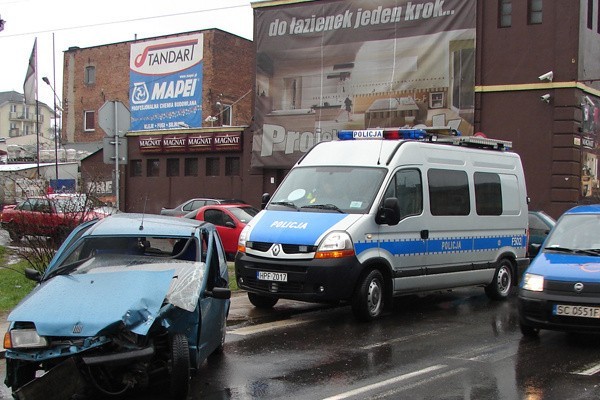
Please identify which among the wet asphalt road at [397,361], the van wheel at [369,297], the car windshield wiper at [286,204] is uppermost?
the car windshield wiper at [286,204]

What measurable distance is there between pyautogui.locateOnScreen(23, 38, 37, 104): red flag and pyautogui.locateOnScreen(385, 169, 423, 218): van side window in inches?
888

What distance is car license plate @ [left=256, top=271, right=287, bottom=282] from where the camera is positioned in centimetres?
946

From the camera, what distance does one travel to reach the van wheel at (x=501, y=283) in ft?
40.2

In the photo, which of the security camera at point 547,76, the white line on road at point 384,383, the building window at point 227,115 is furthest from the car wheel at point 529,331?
the building window at point 227,115

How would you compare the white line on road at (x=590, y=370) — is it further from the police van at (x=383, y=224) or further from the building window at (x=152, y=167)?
the building window at (x=152, y=167)

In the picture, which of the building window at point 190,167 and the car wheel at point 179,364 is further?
the building window at point 190,167

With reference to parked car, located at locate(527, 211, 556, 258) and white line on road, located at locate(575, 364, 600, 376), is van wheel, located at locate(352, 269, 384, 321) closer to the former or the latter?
white line on road, located at locate(575, 364, 600, 376)

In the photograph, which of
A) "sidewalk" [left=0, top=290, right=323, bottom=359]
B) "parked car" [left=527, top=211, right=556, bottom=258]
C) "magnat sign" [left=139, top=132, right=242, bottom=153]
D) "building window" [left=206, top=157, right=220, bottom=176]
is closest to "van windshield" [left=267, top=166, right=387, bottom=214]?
"sidewalk" [left=0, top=290, right=323, bottom=359]

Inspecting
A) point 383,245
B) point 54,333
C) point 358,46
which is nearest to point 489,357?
point 383,245

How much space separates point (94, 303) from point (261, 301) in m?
5.36

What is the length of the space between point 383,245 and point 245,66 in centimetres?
3343

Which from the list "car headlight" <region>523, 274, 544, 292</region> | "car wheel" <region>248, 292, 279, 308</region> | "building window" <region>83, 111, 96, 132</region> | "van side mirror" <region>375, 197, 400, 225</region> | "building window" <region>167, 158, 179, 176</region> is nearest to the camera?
"car headlight" <region>523, 274, 544, 292</region>

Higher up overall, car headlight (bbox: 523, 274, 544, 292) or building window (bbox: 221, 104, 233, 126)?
building window (bbox: 221, 104, 233, 126)

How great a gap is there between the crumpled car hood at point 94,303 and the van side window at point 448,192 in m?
5.58
